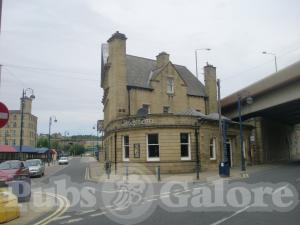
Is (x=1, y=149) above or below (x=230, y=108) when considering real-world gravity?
below

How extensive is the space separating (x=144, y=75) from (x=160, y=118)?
44.4ft

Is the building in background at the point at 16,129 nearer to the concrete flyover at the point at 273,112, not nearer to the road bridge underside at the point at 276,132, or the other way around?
the road bridge underside at the point at 276,132

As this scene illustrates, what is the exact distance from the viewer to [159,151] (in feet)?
94.6

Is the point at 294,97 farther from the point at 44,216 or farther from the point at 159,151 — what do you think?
the point at 44,216

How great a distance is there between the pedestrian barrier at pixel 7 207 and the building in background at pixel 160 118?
62.5ft

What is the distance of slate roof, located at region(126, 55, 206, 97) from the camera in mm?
39562

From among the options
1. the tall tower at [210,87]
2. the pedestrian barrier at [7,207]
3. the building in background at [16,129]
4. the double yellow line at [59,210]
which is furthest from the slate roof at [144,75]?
the building in background at [16,129]

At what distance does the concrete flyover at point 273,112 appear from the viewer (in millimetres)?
32344

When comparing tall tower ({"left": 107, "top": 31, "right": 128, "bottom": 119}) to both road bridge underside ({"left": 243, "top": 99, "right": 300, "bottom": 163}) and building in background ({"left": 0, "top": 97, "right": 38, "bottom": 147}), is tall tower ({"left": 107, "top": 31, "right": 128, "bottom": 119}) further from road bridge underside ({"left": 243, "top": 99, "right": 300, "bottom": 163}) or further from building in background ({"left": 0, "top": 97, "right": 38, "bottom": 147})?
building in background ({"left": 0, "top": 97, "right": 38, "bottom": 147})

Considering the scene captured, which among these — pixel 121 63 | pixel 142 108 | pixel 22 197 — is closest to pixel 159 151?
pixel 142 108

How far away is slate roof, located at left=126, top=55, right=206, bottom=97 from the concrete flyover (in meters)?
4.36

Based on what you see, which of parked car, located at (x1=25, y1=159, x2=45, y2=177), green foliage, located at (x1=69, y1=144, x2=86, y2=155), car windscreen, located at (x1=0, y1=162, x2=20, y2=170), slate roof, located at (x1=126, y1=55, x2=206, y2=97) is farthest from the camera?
green foliage, located at (x1=69, y1=144, x2=86, y2=155)

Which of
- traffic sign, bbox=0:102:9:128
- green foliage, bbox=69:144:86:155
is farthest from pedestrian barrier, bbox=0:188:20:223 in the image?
green foliage, bbox=69:144:86:155

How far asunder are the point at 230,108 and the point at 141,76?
13.9 metres
